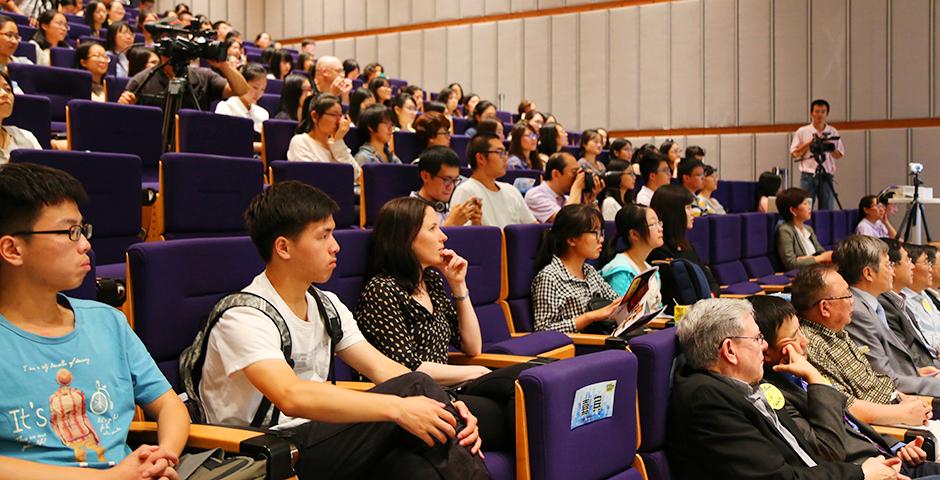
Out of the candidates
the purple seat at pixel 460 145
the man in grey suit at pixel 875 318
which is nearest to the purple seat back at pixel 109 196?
the man in grey suit at pixel 875 318

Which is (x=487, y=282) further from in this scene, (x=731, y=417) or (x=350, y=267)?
(x=731, y=417)

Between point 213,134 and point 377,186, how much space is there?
2.57 feet

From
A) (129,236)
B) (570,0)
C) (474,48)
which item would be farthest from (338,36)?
(129,236)

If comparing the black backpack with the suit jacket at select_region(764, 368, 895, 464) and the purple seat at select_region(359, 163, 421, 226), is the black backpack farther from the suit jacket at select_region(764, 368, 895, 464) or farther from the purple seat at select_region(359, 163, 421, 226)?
the purple seat at select_region(359, 163, 421, 226)

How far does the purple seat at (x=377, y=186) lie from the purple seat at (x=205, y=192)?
1.98 ft

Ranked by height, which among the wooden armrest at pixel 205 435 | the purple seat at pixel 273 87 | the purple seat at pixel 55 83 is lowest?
the wooden armrest at pixel 205 435

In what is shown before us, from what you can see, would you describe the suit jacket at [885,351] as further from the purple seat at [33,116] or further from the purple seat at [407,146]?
the purple seat at [33,116]

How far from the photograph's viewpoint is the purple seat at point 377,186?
3.87 m

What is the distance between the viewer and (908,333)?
3418 millimetres

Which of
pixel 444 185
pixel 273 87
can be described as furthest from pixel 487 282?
pixel 273 87

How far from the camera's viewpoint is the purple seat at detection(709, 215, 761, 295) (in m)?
4.95

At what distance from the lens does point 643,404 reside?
2.23 metres

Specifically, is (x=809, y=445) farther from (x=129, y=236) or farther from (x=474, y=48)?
(x=474, y=48)

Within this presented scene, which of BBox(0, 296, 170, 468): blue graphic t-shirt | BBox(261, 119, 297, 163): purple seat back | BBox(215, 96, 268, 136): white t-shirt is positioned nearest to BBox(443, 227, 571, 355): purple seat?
BBox(0, 296, 170, 468): blue graphic t-shirt
